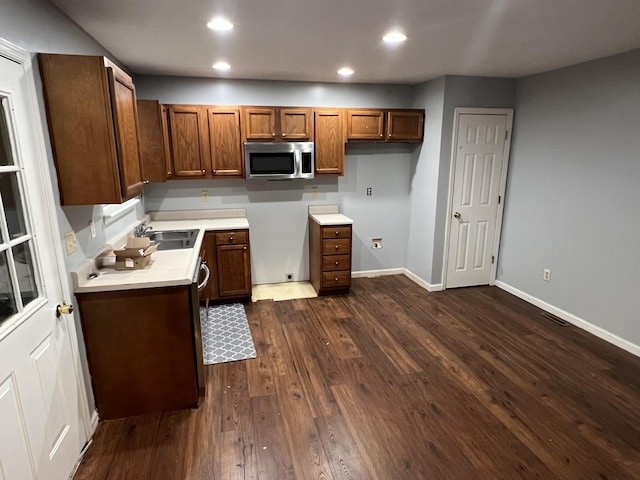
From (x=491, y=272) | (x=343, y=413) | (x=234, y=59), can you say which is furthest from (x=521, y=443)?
(x=234, y=59)

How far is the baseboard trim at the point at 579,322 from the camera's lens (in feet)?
10.0

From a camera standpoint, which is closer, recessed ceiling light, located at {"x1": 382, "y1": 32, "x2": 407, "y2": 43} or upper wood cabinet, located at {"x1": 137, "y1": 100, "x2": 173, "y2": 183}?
recessed ceiling light, located at {"x1": 382, "y1": 32, "x2": 407, "y2": 43}

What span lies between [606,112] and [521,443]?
2.78m

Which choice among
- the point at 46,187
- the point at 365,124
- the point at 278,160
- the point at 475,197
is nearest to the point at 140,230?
the point at 278,160

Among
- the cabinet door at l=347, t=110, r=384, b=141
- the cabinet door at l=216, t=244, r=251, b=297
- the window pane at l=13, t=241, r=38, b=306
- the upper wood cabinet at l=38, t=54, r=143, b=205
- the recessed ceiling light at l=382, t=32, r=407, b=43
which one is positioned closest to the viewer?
Answer: the window pane at l=13, t=241, r=38, b=306

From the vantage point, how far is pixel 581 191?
3.38 metres

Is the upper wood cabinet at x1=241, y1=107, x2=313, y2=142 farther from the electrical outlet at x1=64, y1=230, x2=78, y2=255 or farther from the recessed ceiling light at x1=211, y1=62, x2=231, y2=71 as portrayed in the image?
the electrical outlet at x1=64, y1=230, x2=78, y2=255

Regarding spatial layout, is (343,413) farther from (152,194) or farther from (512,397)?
(152,194)

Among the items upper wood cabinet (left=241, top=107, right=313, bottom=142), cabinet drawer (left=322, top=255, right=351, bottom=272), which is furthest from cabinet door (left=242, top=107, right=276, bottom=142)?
cabinet drawer (left=322, top=255, right=351, bottom=272)

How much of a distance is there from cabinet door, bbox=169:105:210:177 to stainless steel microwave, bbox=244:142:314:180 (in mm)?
442

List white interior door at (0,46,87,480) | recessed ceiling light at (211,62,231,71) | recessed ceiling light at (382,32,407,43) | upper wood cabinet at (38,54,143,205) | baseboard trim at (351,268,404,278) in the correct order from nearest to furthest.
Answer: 1. white interior door at (0,46,87,480)
2. upper wood cabinet at (38,54,143,205)
3. recessed ceiling light at (382,32,407,43)
4. recessed ceiling light at (211,62,231,71)
5. baseboard trim at (351,268,404,278)

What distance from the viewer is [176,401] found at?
2352 mm

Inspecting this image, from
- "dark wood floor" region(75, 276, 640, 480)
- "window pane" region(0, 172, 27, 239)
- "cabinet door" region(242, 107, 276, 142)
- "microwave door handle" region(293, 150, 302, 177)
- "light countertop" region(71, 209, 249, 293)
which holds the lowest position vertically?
"dark wood floor" region(75, 276, 640, 480)

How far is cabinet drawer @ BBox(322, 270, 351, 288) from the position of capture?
419 centimetres
